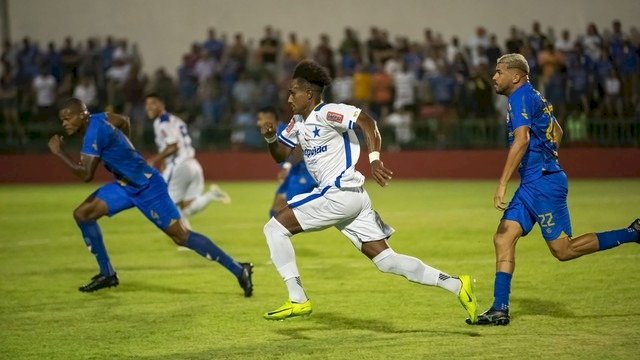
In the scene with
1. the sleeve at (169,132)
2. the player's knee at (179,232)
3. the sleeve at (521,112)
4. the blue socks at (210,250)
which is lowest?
the blue socks at (210,250)

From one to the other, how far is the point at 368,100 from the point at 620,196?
24.7 feet

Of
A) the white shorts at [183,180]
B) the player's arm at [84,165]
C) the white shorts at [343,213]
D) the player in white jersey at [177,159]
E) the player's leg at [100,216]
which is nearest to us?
the white shorts at [343,213]

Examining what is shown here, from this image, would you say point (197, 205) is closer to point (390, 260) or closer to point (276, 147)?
point (276, 147)

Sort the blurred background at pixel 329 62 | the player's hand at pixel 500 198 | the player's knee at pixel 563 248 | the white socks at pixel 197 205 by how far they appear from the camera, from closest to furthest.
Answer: the player's hand at pixel 500 198 → the player's knee at pixel 563 248 → the white socks at pixel 197 205 → the blurred background at pixel 329 62

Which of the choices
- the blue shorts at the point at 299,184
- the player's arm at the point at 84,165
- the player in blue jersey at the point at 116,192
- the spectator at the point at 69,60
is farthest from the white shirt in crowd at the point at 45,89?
the player's arm at the point at 84,165

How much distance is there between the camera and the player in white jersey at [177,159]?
14.5m

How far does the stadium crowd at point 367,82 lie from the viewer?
24125mm

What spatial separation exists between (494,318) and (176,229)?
3.60 metres

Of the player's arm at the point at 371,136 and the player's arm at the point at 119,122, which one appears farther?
the player's arm at the point at 119,122

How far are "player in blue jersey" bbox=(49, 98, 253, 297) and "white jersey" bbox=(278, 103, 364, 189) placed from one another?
2.25m

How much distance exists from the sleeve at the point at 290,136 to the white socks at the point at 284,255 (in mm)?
656

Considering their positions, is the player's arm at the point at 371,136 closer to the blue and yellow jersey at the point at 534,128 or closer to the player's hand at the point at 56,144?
the blue and yellow jersey at the point at 534,128

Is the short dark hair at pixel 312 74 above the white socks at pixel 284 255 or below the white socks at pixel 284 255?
above

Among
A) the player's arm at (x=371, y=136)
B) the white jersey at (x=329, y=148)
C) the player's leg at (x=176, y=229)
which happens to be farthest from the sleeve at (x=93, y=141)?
the player's arm at (x=371, y=136)
